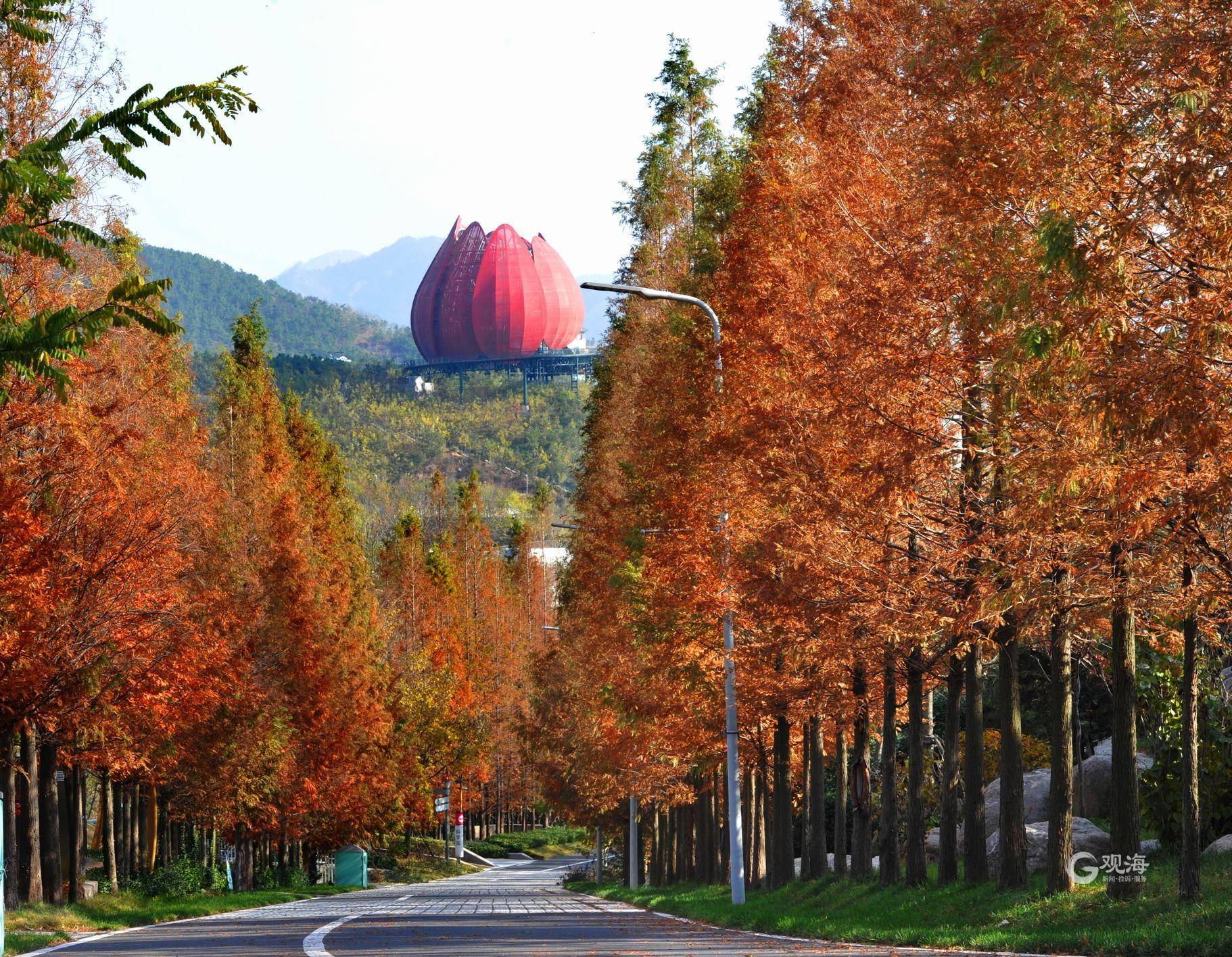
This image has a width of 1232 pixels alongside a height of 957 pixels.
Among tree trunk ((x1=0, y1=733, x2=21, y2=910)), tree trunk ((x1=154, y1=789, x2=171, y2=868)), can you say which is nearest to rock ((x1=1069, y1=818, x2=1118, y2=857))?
tree trunk ((x1=0, y1=733, x2=21, y2=910))

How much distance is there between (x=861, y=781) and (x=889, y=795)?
0.52 metres

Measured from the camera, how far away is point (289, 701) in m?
43.0

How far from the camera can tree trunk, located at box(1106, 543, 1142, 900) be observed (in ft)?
48.3

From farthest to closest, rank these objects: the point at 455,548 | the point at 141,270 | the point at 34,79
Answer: the point at 455,548
the point at 141,270
the point at 34,79

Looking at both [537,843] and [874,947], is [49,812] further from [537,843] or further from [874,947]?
[537,843]

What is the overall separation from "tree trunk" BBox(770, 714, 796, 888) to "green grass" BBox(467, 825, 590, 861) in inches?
2515

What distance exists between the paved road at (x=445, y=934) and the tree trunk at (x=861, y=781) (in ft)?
11.2

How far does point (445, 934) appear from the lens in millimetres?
20094

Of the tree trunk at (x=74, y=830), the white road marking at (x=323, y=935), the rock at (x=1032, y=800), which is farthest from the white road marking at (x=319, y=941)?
the rock at (x=1032, y=800)

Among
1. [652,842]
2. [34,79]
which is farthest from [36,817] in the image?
[652,842]

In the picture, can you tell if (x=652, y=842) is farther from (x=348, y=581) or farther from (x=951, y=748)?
(x=951, y=748)

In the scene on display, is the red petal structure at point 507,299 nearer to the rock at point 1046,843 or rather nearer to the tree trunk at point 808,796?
the tree trunk at point 808,796

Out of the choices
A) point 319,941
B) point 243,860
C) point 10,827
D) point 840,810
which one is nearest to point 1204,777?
point 840,810

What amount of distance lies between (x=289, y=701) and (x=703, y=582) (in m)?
22.8
